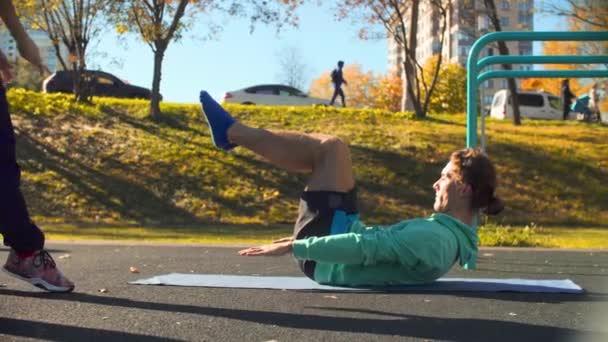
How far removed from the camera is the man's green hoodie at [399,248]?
10.3 ft

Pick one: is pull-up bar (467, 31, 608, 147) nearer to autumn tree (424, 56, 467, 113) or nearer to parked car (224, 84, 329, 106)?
parked car (224, 84, 329, 106)

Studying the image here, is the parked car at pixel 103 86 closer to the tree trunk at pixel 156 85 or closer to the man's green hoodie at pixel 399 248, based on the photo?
the tree trunk at pixel 156 85

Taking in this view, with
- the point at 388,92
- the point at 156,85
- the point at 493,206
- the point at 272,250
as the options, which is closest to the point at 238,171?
the point at 156,85

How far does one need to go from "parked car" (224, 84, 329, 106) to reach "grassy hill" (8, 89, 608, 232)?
809cm

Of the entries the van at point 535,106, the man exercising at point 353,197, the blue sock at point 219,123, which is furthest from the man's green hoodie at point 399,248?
the van at point 535,106

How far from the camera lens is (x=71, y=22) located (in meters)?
18.6

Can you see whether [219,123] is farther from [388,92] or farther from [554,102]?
[388,92]

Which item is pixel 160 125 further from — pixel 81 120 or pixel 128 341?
pixel 128 341

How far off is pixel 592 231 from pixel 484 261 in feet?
20.4

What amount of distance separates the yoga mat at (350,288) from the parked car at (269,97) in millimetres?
21864

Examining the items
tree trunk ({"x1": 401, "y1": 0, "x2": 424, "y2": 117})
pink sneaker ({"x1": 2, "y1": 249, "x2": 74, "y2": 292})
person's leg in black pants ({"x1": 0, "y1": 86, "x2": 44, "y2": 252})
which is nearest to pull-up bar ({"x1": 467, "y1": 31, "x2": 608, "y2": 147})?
pink sneaker ({"x1": 2, "y1": 249, "x2": 74, "y2": 292})

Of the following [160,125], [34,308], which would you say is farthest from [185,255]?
[160,125]

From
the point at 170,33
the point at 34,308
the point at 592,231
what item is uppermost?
the point at 170,33

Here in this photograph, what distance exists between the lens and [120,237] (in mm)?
9750
